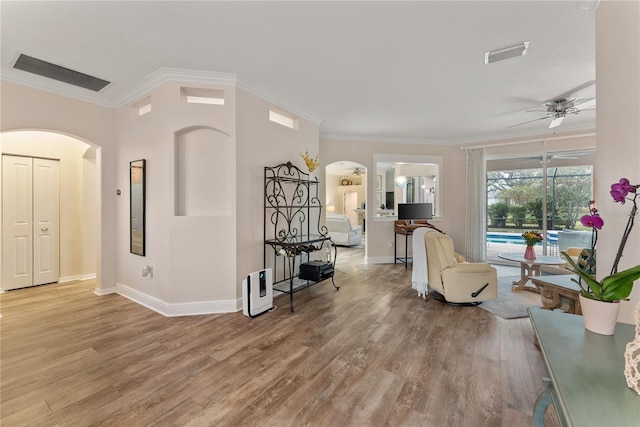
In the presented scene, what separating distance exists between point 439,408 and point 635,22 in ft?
7.95

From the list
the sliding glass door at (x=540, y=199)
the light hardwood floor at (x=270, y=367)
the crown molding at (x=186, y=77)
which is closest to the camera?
the light hardwood floor at (x=270, y=367)

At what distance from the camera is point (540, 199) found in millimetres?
5578

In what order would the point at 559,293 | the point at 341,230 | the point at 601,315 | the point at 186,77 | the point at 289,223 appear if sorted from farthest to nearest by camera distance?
the point at 341,230 < the point at 289,223 < the point at 186,77 < the point at 559,293 < the point at 601,315

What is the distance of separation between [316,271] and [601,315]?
118 inches

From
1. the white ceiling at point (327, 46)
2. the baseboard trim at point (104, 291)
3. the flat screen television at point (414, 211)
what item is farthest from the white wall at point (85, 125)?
the flat screen television at point (414, 211)

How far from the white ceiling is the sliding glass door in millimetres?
2119

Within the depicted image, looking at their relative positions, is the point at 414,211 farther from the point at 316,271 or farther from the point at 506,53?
the point at 506,53

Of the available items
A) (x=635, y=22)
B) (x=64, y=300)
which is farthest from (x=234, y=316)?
(x=635, y=22)

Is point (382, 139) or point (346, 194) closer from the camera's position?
point (382, 139)

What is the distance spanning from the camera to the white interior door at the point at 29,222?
4059 mm

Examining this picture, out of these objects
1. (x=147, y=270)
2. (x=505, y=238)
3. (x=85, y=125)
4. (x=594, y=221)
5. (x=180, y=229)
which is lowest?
(x=147, y=270)

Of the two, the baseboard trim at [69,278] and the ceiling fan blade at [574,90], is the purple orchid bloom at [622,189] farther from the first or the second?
the baseboard trim at [69,278]

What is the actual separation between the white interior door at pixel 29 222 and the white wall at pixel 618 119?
265 inches

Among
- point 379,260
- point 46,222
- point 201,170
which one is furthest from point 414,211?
point 46,222
